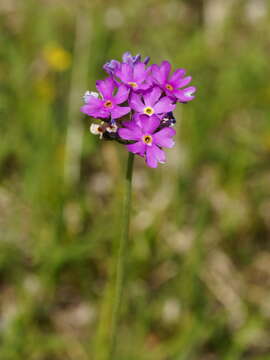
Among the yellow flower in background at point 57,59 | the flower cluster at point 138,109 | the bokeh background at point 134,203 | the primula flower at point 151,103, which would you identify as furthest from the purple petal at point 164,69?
the yellow flower in background at point 57,59

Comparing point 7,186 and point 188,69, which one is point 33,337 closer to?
point 7,186

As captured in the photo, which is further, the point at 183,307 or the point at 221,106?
the point at 221,106

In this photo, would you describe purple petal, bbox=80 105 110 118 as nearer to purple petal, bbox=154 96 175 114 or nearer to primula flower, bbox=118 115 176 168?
primula flower, bbox=118 115 176 168

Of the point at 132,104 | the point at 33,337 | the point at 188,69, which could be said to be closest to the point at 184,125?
the point at 188,69

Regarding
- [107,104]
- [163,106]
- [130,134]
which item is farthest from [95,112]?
[163,106]

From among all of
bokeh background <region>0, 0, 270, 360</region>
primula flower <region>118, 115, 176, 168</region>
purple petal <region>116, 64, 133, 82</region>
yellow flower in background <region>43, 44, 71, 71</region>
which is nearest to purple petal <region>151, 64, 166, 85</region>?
purple petal <region>116, 64, 133, 82</region>

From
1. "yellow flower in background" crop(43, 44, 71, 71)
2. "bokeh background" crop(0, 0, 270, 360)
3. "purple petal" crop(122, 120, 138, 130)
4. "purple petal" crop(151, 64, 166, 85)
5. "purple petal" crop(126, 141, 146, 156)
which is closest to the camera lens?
"purple petal" crop(126, 141, 146, 156)

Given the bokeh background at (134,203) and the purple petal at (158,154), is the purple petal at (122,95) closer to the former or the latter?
the purple petal at (158,154)
